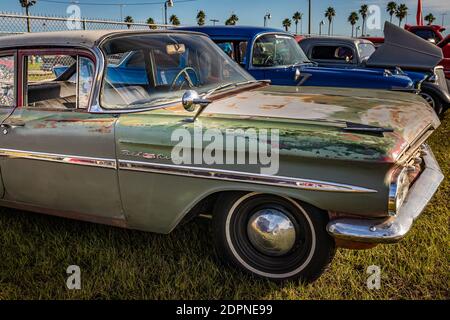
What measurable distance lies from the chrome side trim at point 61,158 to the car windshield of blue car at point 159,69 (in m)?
0.34

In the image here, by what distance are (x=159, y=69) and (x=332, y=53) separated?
5395mm

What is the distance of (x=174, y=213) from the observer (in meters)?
2.63

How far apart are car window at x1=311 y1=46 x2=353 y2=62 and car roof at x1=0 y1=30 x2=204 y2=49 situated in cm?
533

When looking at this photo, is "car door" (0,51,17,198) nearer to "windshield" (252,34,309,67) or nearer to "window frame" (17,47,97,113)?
"window frame" (17,47,97,113)

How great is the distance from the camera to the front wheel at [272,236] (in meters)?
2.46

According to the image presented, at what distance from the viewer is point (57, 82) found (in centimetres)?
372

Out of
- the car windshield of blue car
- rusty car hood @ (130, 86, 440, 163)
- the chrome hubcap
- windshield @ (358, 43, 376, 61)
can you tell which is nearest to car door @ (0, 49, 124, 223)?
the car windshield of blue car

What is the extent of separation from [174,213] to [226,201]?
1.04ft

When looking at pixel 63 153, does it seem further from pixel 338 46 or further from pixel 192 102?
pixel 338 46

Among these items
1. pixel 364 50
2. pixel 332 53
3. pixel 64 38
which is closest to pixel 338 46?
pixel 332 53

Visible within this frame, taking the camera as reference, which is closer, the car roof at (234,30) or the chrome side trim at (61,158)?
the chrome side trim at (61,158)

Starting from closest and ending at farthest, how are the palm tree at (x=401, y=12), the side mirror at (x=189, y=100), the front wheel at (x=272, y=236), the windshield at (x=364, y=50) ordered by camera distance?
the front wheel at (x=272, y=236), the side mirror at (x=189, y=100), the windshield at (x=364, y=50), the palm tree at (x=401, y=12)

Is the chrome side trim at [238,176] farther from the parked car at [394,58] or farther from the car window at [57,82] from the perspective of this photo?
the parked car at [394,58]

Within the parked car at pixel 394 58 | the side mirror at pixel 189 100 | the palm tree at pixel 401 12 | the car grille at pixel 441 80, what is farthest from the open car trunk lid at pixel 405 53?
the palm tree at pixel 401 12
